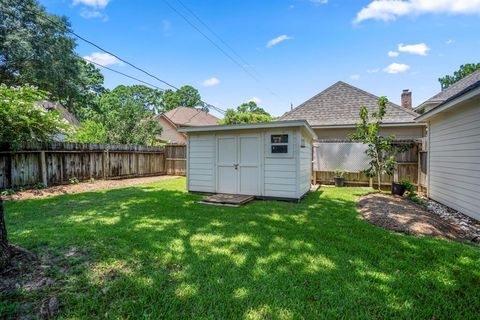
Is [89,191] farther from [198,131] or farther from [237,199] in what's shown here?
[237,199]

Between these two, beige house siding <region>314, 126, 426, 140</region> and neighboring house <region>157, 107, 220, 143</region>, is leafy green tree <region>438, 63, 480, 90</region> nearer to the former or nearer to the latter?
beige house siding <region>314, 126, 426, 140</region>

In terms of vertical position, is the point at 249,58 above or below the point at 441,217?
above

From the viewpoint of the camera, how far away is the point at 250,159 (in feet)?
23.2

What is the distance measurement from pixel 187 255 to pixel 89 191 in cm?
644

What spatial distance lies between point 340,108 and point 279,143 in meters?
7.69

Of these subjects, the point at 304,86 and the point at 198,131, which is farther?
the point at 304,86

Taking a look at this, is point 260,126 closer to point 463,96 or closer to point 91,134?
point 463,96

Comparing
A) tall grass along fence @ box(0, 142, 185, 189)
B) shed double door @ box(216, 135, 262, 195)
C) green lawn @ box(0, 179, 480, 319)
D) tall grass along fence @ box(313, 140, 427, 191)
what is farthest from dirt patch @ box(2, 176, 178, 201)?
tall grass along fence @ box(313, 140, 427, 191)

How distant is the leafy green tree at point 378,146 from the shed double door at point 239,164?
4.19 metres

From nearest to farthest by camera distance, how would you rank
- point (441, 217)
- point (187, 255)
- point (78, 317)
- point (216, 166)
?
point (78, 317) → point (187, 255) → point (441, 217) → point (216, 166)

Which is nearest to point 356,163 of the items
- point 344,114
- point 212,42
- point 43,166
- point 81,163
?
point 344,114

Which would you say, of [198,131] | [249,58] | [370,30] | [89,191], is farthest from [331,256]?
[249,58]

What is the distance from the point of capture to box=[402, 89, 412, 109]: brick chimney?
Answer: 1512 centimetres

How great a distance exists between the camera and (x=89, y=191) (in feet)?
25.9
